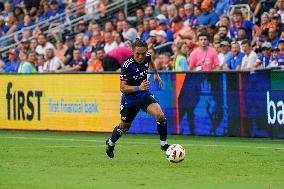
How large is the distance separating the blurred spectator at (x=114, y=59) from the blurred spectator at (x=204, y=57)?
1.98 m

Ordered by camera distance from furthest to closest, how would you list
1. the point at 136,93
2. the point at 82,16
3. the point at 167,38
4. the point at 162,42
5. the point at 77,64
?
1. the point at 82,16
2. the point at 77,64
3. the point at 167,38
4. the point at 162,42
5. the point at 136,93

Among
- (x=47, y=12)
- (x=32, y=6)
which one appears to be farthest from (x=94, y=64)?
(x=32, y=6)

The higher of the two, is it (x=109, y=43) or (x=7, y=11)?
(x=7, y=11)

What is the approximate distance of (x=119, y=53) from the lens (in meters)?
22.0

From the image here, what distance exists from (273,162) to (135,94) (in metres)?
2.61

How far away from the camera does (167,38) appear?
23.9 metres

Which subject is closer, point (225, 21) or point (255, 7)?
point (225, 21)

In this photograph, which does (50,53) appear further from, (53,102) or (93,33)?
(53,102)

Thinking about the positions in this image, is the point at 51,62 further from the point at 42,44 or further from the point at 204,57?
the point at 204,57

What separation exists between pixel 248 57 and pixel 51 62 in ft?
23.3

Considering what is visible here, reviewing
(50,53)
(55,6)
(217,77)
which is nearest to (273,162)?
(217,77)

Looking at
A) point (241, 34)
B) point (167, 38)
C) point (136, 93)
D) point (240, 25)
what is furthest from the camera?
point (167, 38)

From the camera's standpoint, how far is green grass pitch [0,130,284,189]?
1125 cm

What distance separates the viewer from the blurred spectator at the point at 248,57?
19688 mm
